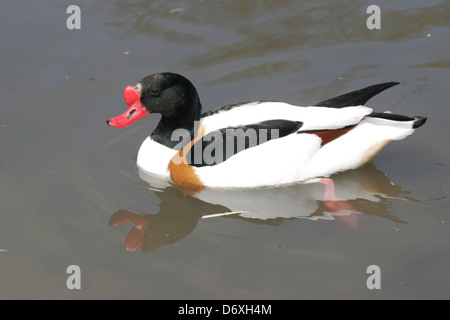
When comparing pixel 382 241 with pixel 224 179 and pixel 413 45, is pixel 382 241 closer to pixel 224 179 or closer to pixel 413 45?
pixel 224 179

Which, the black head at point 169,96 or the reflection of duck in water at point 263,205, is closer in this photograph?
the reflection of duck in water at point 263,205

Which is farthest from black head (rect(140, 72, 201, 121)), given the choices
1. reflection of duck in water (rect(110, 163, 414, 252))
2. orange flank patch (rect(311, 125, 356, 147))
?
orange flank patch (rect(311, 125, 356, 147))

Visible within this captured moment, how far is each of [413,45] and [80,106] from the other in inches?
150

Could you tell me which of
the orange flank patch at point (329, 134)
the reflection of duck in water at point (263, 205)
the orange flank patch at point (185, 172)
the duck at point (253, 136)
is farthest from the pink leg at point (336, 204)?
the orange flank patch at point (185, 172)

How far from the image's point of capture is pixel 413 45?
8.38 m

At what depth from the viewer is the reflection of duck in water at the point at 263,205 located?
6016 mm

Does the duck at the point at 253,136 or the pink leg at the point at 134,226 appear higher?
the duck at the point at 253,136

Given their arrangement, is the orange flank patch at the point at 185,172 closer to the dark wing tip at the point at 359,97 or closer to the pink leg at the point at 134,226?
the pink leg at the point at 134,226

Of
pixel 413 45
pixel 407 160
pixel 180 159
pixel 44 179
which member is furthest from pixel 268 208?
pixel 413 45

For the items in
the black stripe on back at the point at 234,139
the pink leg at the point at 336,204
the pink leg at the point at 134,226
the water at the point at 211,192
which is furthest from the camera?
the black stripe on back at the point at 234,139

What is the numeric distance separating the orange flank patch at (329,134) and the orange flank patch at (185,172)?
40.8 inches

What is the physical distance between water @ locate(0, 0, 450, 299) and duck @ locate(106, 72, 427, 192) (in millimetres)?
170

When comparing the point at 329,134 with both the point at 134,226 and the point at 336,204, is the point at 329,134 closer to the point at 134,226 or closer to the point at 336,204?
the point at 336,204

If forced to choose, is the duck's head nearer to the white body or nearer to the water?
the white body
